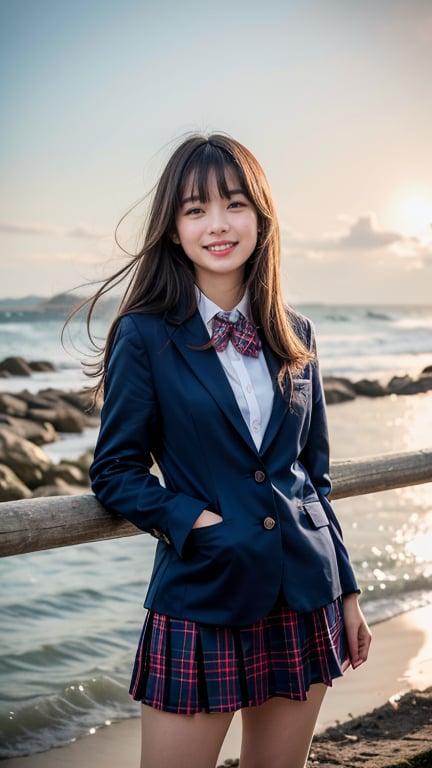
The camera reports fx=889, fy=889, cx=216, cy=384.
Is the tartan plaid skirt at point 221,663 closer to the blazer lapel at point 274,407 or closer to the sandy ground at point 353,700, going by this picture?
the blazer lapel at point 274,407

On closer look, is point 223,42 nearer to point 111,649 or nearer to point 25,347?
point 25,347

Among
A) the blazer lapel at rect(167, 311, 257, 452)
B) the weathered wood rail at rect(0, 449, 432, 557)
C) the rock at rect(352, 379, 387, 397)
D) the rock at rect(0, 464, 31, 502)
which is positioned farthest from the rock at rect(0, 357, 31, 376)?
the blazer lapel at rect(167, 311, 257, 452)

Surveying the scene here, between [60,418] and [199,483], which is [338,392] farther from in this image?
[199,483]

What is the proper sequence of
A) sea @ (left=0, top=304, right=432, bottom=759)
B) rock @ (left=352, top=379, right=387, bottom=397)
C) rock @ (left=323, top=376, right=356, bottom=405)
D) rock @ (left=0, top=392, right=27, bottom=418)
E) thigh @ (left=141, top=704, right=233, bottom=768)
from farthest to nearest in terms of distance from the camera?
rock @ (left=352, top=379, right=387, bottom=397) < rock @ (left=323, top=376, right=356, bottom=405) < rock @ (left=0, top=392, right=27, bottom=418) < sea @ (left=0, top=304, right=432, bottom=759) < thigh @ (left=141, top=704, right=233, bottom=768)

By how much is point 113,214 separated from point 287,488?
31311mm

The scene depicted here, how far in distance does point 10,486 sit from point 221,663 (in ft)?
26.8

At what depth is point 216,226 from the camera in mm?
1948

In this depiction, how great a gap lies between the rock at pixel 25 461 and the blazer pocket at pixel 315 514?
8.48 meters

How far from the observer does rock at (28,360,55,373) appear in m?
22.8

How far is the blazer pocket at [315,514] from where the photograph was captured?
1.98m

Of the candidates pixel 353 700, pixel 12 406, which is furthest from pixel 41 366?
pixel 353 700

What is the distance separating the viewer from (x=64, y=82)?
3150 cm

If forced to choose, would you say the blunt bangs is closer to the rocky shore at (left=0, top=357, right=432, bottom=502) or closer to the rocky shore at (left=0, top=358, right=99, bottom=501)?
the rocky shore at (left=0, top=357, right=432, bottom=502)

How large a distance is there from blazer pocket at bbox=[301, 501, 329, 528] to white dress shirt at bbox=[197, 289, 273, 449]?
0.64 feet
